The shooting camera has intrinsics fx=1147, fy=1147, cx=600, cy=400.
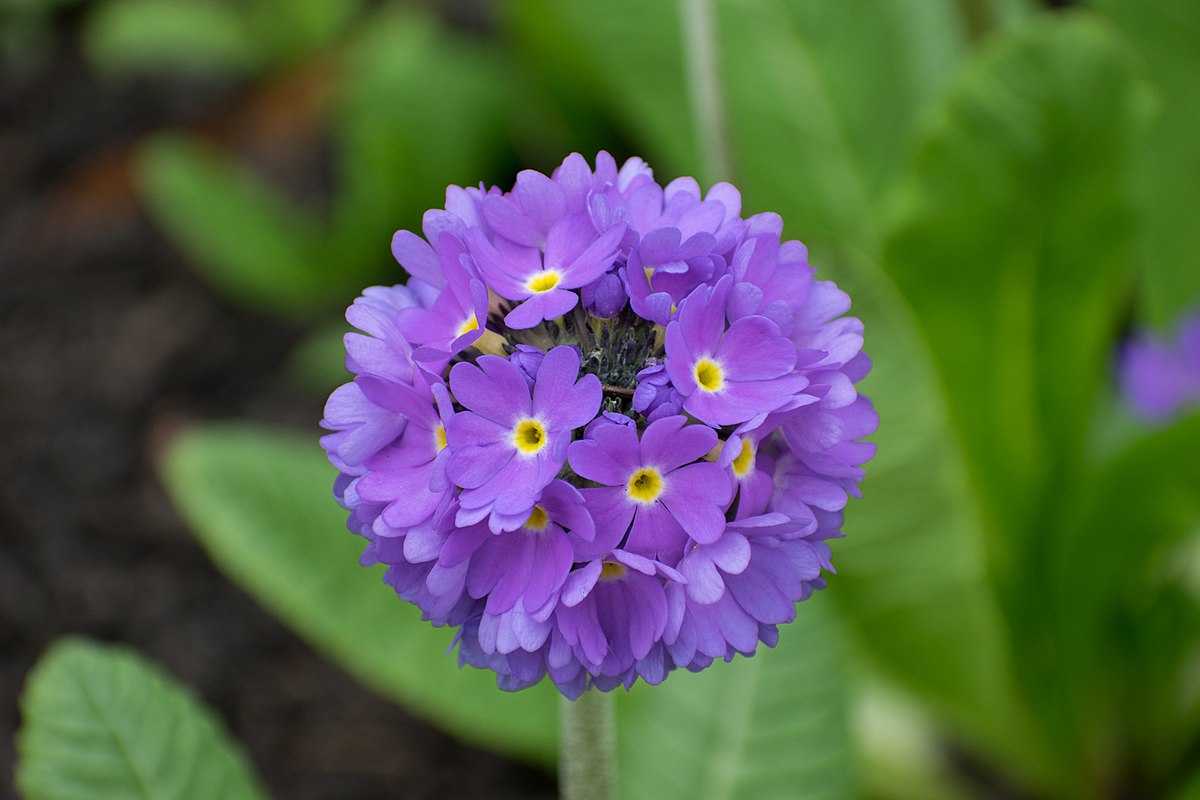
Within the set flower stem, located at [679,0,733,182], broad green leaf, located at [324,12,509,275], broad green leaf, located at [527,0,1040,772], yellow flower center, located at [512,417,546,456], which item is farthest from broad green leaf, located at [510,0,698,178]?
yellow flower center, located at [512,417,546,456]

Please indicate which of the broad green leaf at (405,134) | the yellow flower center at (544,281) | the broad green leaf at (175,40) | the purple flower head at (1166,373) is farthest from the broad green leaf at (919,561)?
the broad green leaf at (175,40)

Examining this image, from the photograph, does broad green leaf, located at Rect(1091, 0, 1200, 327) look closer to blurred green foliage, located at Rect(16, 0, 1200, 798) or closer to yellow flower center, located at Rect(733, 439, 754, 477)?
blurred green foliage, located at Rect(16, 0, 1200, 798)

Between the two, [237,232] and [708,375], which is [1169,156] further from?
[237,232]

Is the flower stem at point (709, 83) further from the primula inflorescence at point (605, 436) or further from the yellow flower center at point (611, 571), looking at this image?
the yellow flower center at point (611, 571)

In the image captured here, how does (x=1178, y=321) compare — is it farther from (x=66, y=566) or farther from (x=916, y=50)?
(x=66, y=566)

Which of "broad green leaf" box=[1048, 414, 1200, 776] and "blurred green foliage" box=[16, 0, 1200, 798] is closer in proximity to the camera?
"blurred green foliage" box=[16, 0, 1200, 798]

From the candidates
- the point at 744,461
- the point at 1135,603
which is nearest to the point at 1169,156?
Answer: the point at 1135,603
